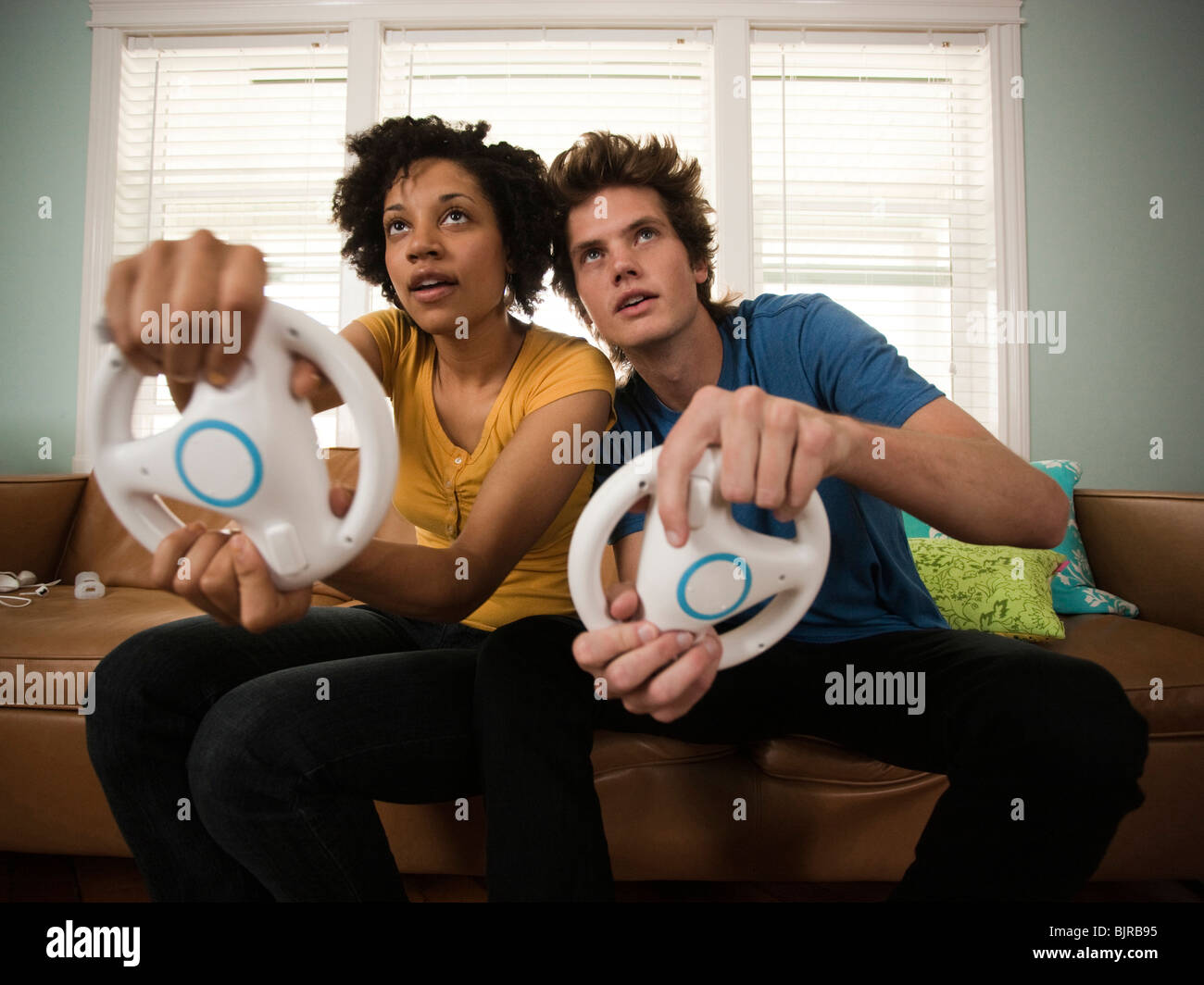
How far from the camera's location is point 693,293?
1086 mm

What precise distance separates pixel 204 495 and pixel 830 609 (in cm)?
72

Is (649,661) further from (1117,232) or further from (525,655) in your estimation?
(1117,232)

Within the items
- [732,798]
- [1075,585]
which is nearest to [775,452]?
[732,798]

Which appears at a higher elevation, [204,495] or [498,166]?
[498,166]

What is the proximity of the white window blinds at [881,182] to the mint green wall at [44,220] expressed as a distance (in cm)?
225

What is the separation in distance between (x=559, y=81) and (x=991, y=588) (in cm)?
207

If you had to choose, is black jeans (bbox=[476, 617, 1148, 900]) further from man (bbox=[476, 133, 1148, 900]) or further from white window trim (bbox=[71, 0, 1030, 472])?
white window trim (bbox=[71, 0, 1030, 472])

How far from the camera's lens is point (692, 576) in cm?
60

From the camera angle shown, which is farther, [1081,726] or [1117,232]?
[1117,232]

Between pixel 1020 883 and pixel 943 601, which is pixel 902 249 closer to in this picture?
pixel 943 601

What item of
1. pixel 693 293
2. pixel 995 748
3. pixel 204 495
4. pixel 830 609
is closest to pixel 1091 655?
pixel 830 609

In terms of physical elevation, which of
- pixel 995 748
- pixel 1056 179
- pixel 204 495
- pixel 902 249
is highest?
pixel 1056 179

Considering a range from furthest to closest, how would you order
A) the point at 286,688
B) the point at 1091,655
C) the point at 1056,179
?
the point at 1056,179 → the point at 1091,655 → the point at 286,688

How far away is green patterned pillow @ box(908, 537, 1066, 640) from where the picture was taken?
1.37 meters
